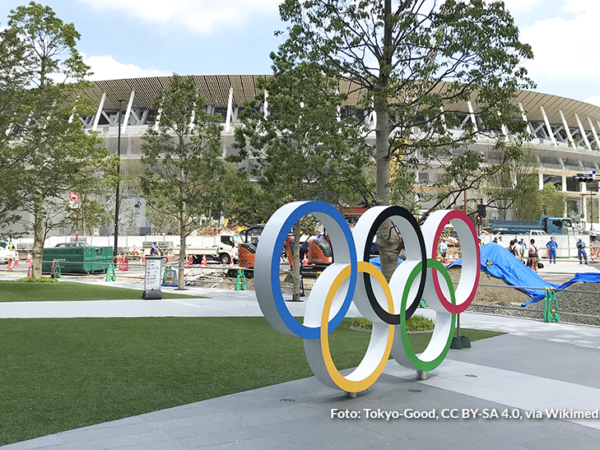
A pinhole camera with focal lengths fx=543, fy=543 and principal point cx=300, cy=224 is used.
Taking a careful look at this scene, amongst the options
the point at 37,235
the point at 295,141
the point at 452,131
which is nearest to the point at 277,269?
the point at 295,141

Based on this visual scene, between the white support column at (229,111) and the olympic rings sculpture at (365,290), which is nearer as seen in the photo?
the olympic rings sculpture at (365,290)

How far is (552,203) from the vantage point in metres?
70.9

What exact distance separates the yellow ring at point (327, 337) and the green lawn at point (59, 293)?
506 inches

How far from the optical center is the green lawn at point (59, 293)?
55.9 feet

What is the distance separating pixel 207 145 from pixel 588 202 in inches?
3350

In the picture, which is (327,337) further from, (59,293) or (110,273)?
(110,273)

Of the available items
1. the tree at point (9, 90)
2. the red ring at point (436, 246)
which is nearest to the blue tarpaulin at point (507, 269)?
the red ring at point (436, 246)

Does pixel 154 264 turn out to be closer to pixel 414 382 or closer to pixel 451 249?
pixel 414 382

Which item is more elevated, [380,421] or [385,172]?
[385,172]

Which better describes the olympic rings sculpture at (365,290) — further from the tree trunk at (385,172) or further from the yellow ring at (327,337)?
the tree trunk at (385,172)

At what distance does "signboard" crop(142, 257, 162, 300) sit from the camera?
17594 millimetres

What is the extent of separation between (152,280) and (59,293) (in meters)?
3.44

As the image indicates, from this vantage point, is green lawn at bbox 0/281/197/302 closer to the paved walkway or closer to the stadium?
the paved walkway

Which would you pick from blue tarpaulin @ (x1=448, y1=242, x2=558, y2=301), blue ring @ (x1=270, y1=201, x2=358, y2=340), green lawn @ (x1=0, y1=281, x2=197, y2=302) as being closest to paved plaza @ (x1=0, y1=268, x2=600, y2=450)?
blue ring @ (x1=270, y1=201, x2=358, y2=340)
